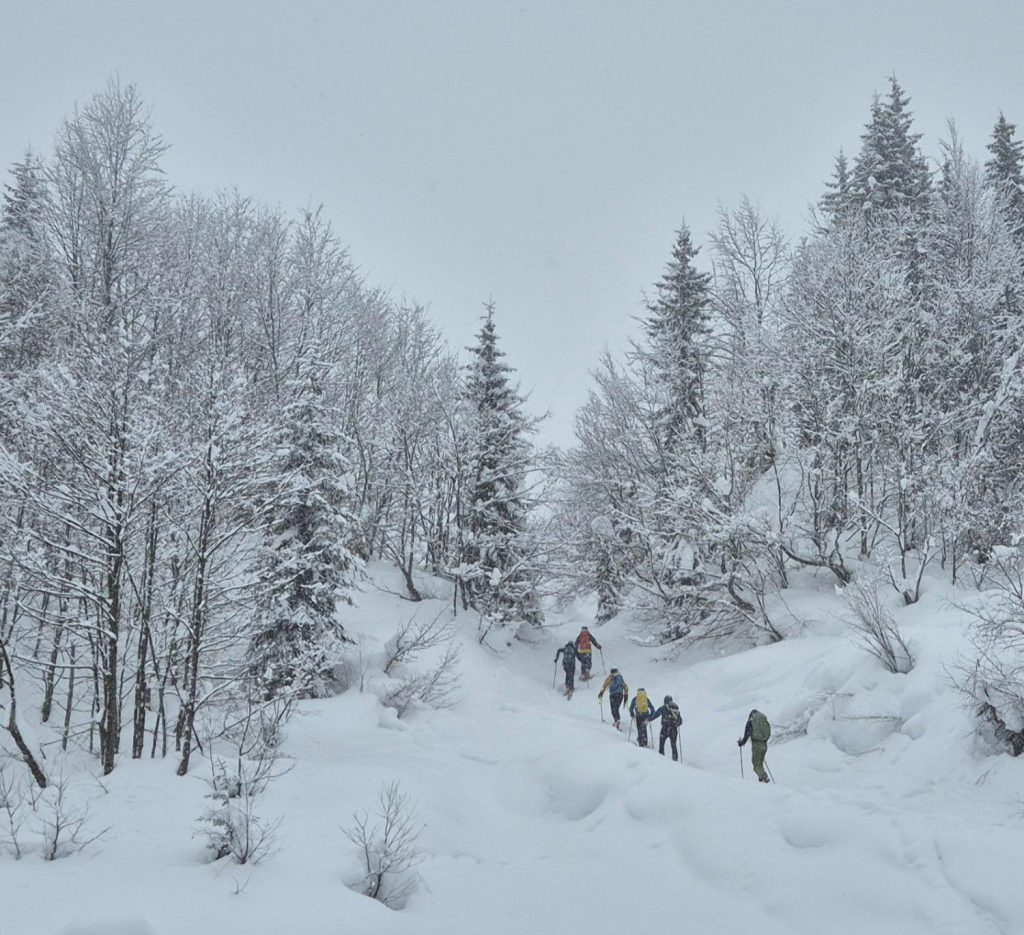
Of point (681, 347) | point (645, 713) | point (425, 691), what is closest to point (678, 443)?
point (681, 347)

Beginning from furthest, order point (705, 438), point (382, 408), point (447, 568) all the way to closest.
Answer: point (382, 408)
point (705, 438)
point (447, 568)

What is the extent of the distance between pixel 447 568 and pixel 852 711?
12.2 meters

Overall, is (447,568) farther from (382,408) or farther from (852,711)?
(852,711)

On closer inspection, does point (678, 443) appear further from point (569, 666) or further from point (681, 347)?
point (569, 666)

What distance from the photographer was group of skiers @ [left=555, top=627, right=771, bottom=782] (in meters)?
Result: 11.8

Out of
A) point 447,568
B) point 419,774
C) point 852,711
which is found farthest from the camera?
point 447,568

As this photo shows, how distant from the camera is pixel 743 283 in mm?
27281

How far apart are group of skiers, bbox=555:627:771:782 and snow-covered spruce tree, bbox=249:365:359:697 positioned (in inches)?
267

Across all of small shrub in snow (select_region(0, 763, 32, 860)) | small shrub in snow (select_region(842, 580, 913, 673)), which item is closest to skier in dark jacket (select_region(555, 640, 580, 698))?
small shrub in snow (select_region(842, 580, 913, 673))

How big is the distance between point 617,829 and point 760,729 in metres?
3.72

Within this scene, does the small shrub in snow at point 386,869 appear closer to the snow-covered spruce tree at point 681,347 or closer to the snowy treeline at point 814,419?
the snowy treeline at point 814,419

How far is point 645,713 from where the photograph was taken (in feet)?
47.8

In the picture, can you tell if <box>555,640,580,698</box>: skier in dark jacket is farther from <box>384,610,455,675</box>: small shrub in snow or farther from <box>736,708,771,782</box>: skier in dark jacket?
<box>736,708,771,782</box>: skier in dark jacket

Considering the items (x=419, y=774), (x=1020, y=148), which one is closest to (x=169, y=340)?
(x=419, y=774)
